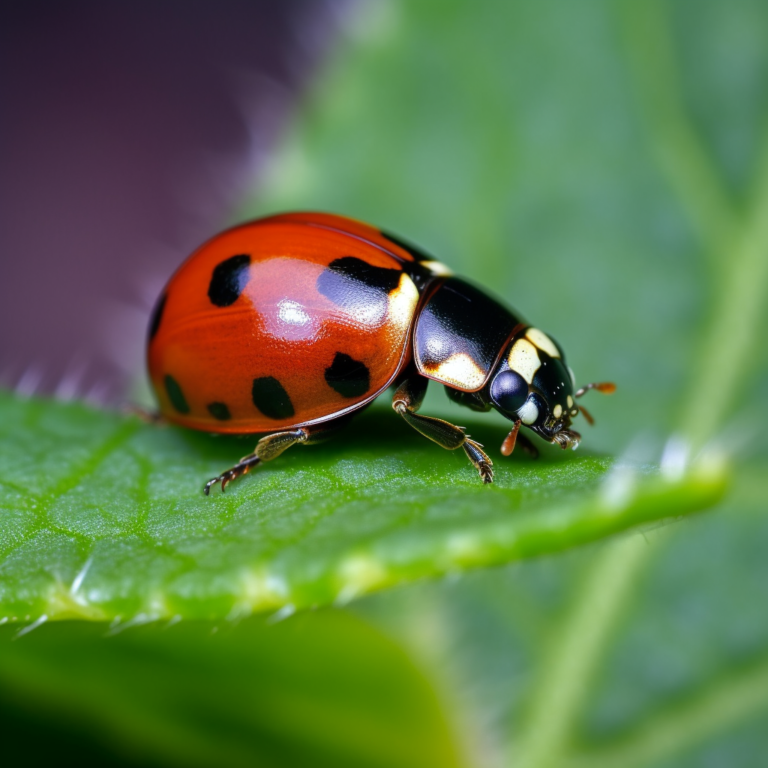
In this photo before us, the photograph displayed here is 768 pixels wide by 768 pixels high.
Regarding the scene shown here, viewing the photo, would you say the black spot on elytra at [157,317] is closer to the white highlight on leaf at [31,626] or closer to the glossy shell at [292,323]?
the glossy shell at [292,323]

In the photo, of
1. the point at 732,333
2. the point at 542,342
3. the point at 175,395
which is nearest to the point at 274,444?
the point at 175,395

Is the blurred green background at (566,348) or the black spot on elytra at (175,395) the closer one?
the blurred green background at (566,348)

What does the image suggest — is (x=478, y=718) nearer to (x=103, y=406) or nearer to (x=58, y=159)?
(x=103, y=406)

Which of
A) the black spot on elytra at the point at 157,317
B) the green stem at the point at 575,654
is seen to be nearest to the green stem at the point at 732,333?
the green stem at the point at 575,654

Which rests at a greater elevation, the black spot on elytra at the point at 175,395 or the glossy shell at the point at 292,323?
the glossy shell at the point at 292,323

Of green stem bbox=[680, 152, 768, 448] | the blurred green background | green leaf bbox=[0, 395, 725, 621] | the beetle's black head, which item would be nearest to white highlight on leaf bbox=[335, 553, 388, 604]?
green leaf bbox=[0, 395, 725, 621]

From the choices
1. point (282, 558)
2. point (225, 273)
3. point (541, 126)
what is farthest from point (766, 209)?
point (282, 558)

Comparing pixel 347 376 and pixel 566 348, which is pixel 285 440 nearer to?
pixel 347 376
